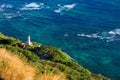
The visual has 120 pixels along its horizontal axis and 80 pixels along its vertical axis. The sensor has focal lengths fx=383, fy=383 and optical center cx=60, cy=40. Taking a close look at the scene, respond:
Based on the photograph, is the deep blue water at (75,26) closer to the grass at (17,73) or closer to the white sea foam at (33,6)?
the white sea foam at (33,6)

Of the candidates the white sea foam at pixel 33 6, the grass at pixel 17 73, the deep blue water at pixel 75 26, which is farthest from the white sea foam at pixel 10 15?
the grass at pixel 17 73

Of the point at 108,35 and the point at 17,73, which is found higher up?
the point at 108,35

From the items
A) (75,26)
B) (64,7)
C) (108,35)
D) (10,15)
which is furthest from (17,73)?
(64,7)

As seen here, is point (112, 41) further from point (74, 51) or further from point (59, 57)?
point (59, 57)

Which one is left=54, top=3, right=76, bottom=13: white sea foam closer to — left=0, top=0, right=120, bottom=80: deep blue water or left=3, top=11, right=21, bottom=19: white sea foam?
left=0, top=0, right=120, bottom=80: deep blue water

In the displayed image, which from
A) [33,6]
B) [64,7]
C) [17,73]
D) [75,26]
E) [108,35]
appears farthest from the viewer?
[33,6]

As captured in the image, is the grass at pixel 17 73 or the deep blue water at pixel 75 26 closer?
the grass at pixel 17 73

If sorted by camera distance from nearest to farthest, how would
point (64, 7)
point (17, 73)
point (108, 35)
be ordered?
1. point (17, 73)
2. point (108, 35)
3. point (64, 7)

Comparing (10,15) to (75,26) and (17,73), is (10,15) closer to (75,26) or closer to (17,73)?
(75,26)

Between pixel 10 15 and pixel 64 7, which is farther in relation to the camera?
pixel 64 7
